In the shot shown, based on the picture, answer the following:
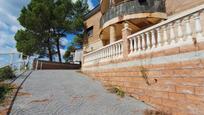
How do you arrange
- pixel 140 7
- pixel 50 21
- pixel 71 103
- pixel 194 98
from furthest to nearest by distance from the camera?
pixel 50 21
pixel 140 7
pixel 71 103
pixel 194 98

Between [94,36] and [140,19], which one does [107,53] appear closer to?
[140,19]

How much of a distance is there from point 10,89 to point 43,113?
292cm

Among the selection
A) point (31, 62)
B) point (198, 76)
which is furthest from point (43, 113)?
point (31, 62)

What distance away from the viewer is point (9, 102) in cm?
619

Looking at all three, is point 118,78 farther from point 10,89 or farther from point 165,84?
point 10,89

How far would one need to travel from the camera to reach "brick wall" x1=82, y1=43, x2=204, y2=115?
5203 mm

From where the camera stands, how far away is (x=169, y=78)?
6.10 meters

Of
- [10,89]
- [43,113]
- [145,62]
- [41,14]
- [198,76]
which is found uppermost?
[41,14]

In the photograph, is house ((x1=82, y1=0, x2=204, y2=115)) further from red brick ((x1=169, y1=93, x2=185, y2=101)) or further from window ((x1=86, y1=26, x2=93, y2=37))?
window ((x1=86, y1=26, x2=93, y2=37))

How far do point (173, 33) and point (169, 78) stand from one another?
146 centimetres

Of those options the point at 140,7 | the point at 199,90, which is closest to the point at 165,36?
the point at 199,90

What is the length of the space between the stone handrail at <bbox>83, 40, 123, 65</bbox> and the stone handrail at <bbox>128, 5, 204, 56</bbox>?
47.8 inches

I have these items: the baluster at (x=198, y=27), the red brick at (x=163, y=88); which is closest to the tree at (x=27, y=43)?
the red brick at (x=163, y=88)

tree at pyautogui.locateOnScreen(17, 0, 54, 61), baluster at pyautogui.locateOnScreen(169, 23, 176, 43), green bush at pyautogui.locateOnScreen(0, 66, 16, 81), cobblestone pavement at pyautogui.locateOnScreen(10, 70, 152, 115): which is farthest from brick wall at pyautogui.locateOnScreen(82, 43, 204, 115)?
tree at pyautogui.locateOnScreen(17, 0, 54, 61)
